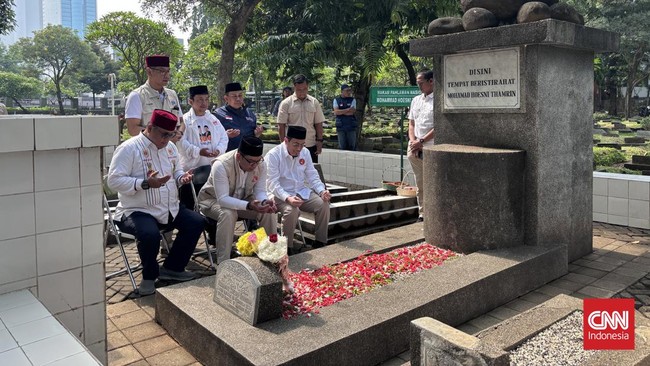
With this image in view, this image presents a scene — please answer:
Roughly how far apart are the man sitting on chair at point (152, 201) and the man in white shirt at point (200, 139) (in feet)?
3.60

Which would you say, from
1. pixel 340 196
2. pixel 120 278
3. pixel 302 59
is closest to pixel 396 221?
pixel 340 196

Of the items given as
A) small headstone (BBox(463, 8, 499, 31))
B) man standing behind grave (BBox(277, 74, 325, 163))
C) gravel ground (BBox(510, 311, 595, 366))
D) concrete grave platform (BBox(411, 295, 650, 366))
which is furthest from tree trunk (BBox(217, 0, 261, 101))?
gravel ground (BBox(510, 311, 595, 366))

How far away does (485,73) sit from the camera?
18.8ft

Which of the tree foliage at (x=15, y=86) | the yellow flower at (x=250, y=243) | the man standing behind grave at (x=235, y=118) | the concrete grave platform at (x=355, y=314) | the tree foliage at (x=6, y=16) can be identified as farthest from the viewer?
the tree foliage at (x=15, y=86)

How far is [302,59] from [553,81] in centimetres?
826

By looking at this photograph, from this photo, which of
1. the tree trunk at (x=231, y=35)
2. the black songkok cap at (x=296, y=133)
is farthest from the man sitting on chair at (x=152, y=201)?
the tree trunk at (x=231, y=35)

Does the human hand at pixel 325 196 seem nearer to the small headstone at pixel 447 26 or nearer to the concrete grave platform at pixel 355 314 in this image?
the concrete grave platform at pixel 355 314

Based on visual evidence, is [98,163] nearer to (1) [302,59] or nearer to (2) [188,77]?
(1) [302,59]

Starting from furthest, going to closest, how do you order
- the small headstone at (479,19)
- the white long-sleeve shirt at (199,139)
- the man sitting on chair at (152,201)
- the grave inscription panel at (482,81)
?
1. the white long-sleeve shirt at (199,139)
2. the small headstone at (479,19)
3. the grave inscription panel at (482,81)
4. the man sitting on chair at (152,201)

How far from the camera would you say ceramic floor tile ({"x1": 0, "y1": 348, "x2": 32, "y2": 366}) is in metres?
2.11

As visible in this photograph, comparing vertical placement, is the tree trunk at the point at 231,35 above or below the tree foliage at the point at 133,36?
below

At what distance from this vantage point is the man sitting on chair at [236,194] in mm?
5262

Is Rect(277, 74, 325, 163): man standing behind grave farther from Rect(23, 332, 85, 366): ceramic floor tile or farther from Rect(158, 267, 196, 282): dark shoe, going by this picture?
Rect(23, 332, 85, 366): ceramic floor tile

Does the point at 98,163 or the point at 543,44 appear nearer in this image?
the point at 98,163
